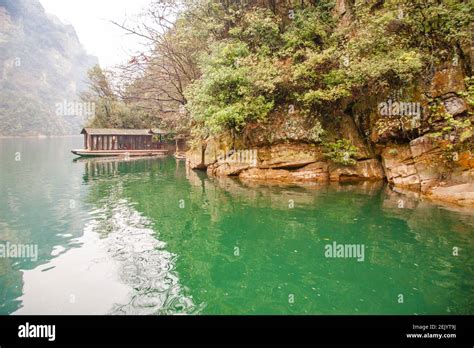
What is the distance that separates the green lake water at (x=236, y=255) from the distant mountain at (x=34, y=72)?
255ft

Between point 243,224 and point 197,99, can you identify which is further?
point 197,99

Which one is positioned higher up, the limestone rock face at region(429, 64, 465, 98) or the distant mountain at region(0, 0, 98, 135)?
the distant mountain at region(0, 0, 98, 135)

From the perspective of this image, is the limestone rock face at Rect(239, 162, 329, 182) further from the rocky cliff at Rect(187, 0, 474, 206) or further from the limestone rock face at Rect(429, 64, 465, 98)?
the limestone rock face at Rect(429, 64, 465, 98)

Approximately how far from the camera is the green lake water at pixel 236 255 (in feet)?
18.1

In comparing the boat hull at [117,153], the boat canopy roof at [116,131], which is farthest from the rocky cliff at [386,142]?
the boat canopy roof at [116,131]

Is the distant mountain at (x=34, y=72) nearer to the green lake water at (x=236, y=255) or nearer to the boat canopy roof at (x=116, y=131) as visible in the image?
the boat canopy roof at (x=116, y=131)

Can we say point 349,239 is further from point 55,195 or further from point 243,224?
point 55,195

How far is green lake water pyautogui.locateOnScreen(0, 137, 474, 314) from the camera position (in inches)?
217

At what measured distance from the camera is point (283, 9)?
2000cm

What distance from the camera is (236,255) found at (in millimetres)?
7598

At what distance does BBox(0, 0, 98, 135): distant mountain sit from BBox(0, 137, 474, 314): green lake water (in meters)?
77.7

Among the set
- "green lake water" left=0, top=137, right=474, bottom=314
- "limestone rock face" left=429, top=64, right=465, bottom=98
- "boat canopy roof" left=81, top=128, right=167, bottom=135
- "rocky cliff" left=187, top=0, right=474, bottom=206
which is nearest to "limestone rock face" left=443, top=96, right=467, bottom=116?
"rocky cliff" left=187, top=0, right=474, bottom=206
